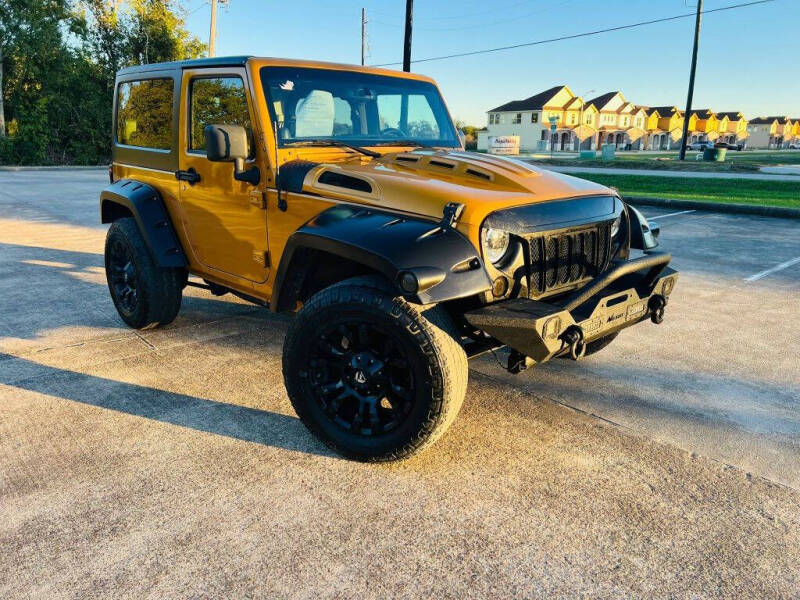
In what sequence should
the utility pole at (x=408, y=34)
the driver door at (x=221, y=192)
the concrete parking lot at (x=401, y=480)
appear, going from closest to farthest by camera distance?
the concrete parking lot at (x=401, y=480) → the driver door at (x=221, y=192) → the utility pole at (x=408, y=34)

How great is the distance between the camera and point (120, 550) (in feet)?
7.59

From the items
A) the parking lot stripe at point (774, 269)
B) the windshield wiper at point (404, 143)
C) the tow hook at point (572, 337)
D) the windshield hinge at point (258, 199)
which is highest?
the windshield wiper at point (404, 143)

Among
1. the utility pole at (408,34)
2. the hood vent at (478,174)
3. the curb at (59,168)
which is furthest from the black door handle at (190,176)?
the curb at (59,168)

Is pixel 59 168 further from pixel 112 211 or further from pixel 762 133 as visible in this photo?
pixel 762 133

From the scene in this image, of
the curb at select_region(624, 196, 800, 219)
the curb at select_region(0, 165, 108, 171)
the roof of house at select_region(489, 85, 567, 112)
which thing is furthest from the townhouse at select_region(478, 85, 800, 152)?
the curb at select_region(624, 196, 800, 219)

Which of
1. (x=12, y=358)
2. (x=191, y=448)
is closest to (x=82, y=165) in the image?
(x=12, y=358)

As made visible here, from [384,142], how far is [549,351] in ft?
6.55

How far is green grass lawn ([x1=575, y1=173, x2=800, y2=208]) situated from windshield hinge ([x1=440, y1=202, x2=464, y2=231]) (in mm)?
11486

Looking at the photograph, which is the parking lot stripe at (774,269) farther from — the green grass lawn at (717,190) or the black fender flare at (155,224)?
the black fender flare at (155,224)

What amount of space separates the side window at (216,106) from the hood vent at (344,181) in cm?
56

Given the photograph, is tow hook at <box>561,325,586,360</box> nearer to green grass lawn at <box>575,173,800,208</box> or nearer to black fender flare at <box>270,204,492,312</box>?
black fender flare at <box>270,204,492,312</box>

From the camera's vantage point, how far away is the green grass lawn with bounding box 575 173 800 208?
42.6 feet

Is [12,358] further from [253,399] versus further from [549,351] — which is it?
[549,351]

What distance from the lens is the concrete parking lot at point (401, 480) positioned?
2209 mm
